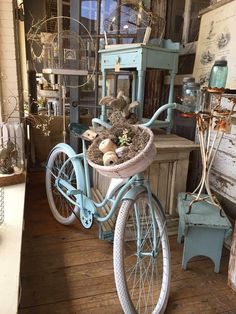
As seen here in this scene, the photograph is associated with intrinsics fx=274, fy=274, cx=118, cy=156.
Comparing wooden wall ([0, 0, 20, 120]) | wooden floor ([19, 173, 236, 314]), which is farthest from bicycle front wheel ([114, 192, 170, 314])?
wooden wall ([0, 0, 20, 120])

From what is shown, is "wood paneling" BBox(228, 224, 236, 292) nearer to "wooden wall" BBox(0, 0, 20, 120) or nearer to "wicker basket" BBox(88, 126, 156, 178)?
"wicker basket" BBox(88, 126, 156, 178)

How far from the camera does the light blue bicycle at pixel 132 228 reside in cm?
131

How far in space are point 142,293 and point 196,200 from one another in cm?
65

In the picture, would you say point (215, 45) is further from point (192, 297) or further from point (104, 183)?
point (192, 297)

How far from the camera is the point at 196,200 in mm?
1754

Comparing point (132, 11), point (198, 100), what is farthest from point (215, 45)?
point (132, 11)

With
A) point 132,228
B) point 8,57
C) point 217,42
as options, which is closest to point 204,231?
point 132,228

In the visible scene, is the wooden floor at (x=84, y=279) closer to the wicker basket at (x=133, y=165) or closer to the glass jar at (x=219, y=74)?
the wicker basket at (x=133, y=165)

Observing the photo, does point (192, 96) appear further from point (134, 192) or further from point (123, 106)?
point (134, 192)

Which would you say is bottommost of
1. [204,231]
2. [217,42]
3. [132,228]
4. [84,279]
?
[84,279]

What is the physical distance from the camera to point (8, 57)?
7.02 ft

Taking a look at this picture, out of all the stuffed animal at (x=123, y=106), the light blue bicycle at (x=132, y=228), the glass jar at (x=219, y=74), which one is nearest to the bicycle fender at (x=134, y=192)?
the light blue bicycle at (x=132, y=228)

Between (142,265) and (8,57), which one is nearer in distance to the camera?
(142,265)

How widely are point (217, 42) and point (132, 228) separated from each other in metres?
1.48
